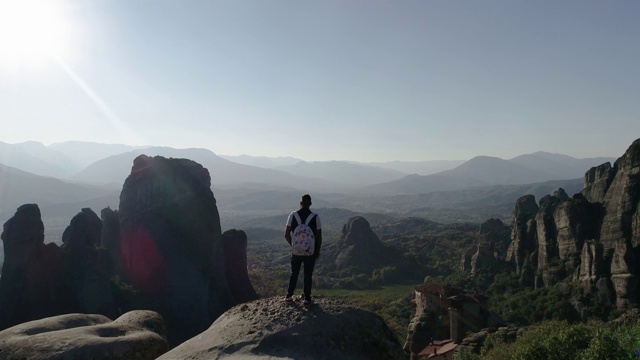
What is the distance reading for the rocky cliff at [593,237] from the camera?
48562 mm

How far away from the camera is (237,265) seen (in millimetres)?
53406

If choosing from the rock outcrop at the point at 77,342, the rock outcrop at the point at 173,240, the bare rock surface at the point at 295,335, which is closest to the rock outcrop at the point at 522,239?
the rock outcrop at the point at 173,240

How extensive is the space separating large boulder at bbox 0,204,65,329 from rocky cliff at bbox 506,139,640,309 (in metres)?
52.4

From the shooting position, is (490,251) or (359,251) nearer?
(490,251)

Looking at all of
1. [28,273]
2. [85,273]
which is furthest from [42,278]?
[85,273]

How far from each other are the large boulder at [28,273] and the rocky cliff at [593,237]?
52.4 meters

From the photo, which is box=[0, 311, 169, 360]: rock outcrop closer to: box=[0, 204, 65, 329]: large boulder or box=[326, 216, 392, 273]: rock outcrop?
box=[0, 204, 65, 329]: large boulder

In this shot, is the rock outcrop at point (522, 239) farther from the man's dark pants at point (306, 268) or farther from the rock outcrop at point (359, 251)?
the man's dark pants at point (306, 268)

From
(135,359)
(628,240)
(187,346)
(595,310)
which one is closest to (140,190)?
(135,359)

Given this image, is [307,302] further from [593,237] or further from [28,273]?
[593,237]

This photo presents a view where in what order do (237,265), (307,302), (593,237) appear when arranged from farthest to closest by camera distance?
1. (593,237)
2. (237,265)
3. (307,302)

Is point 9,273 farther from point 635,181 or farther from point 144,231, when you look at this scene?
point 635,181

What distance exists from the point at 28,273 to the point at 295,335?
3618 cm

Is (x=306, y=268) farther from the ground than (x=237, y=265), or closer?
farther from the ground
